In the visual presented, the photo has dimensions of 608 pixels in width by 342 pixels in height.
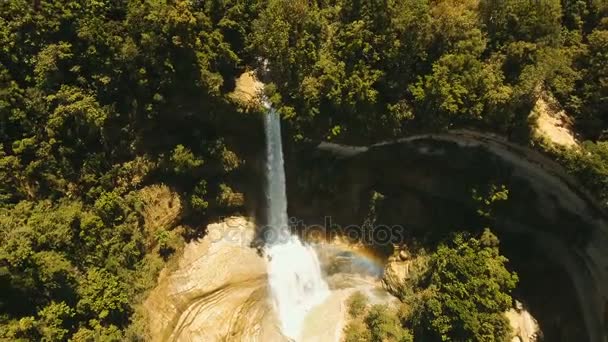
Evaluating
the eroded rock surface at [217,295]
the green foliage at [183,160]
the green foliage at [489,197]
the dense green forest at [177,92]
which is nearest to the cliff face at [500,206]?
the green foliage at [489,197]

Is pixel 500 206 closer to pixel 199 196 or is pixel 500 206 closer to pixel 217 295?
pixel 217 295

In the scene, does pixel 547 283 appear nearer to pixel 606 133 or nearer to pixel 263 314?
pixel 606 133

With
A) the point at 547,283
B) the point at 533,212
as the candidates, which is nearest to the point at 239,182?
the point at 533,212

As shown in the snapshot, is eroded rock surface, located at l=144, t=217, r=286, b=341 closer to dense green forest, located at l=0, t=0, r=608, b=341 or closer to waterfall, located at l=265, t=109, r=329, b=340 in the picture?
waterfall, located at l=265, t=109, r=329, b=340

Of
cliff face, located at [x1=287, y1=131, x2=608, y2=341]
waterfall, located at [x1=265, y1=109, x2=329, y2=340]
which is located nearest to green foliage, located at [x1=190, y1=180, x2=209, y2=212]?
waterfall, located at [x1=265, y1=109, x2=329, y2=340]

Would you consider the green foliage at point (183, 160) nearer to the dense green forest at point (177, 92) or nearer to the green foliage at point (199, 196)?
the dense green forest at point (177, 92)

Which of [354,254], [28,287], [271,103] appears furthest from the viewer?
[354,254]
